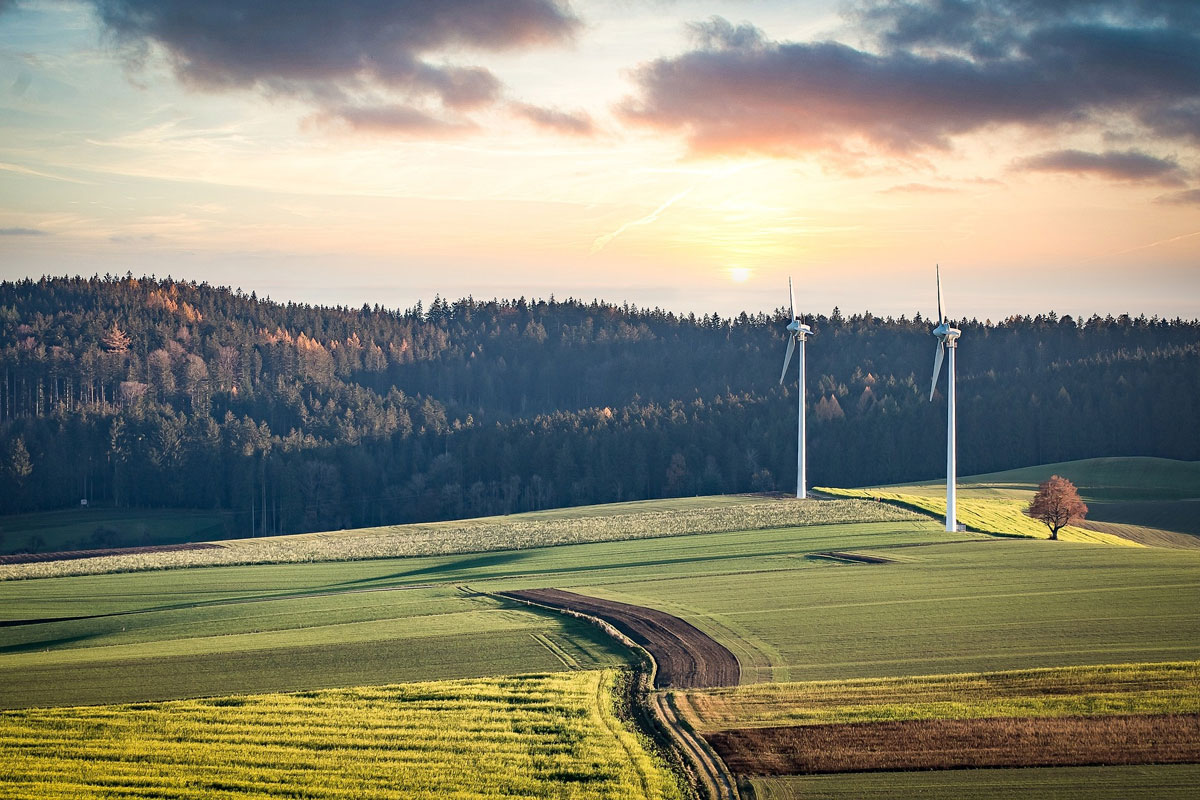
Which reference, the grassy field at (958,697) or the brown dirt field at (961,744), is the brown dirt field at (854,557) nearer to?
the grassy field at (958,697)

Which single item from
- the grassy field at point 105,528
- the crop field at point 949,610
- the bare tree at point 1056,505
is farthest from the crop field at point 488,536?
the grassy field at point 105,528

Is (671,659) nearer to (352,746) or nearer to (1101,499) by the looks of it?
(352,746)

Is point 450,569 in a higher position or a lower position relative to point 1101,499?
lower

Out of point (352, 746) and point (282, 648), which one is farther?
point (282, 648)

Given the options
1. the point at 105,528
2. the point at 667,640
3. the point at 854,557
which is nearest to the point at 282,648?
the point at 667,640

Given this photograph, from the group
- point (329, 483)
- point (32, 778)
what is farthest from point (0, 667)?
point (329, 483)

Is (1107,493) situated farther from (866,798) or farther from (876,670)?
(866,798)
